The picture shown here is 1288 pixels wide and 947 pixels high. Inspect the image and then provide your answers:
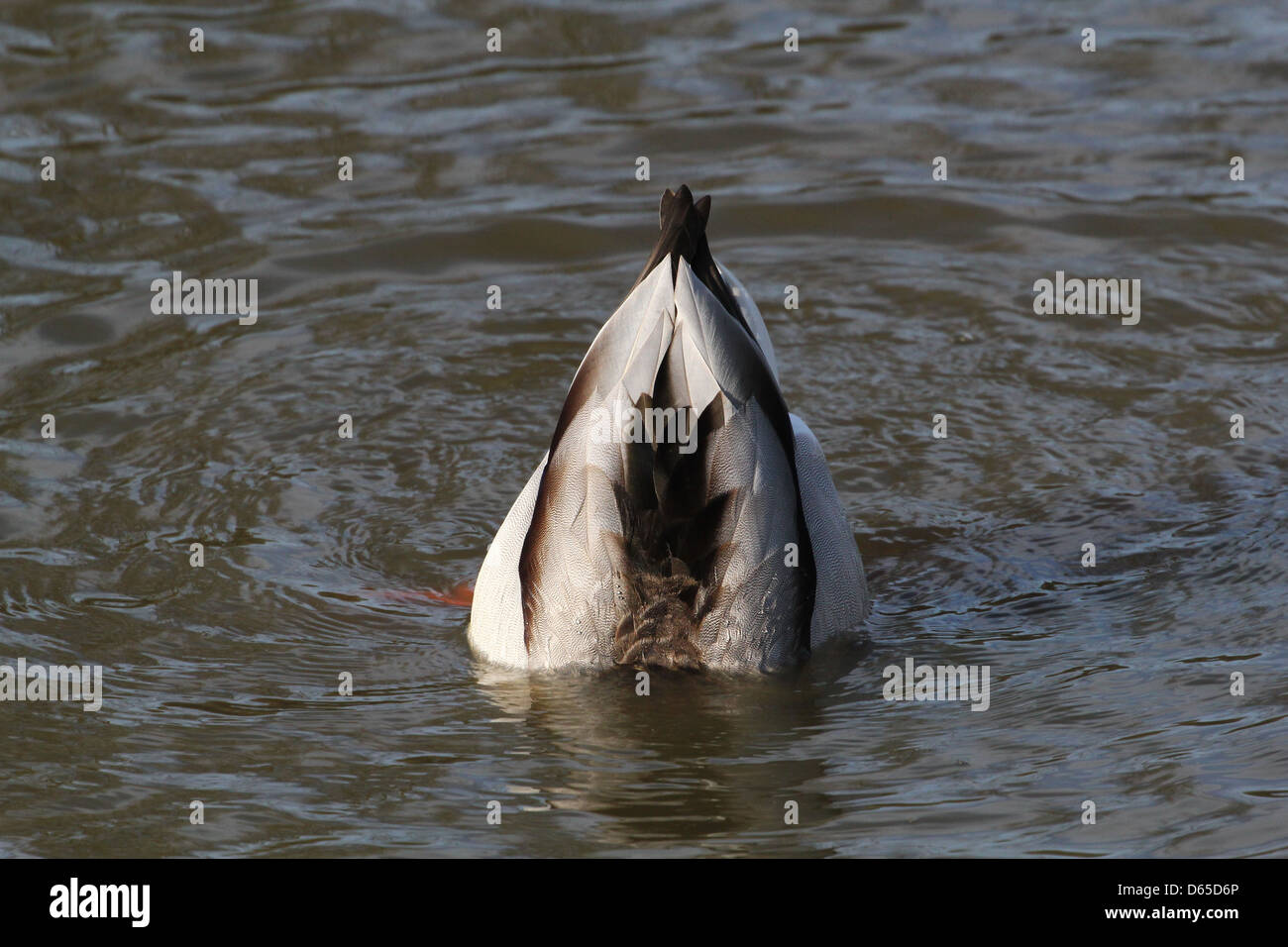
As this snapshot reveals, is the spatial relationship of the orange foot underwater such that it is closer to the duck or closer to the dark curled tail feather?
the duck


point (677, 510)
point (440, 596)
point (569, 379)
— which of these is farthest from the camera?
point (569, 379)

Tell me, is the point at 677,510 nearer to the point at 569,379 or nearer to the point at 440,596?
the point at 440,596

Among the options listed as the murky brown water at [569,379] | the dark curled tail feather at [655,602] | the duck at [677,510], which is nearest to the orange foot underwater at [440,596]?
the murky brown water at [569,379]

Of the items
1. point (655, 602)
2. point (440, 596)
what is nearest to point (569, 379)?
point (440, 596)

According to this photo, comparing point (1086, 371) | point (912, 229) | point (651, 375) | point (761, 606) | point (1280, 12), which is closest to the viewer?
point (651, 375)

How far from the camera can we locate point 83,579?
591 centimetres

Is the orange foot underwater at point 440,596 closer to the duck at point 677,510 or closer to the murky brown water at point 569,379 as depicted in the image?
the murky brown water at point 569,379

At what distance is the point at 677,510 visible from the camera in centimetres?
474

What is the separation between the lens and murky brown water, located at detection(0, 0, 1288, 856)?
4.56 m

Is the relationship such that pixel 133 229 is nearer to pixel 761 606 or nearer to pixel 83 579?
pixel 83 579

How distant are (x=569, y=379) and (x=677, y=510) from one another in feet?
9.73

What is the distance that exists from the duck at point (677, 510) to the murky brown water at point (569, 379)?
0.18 meters

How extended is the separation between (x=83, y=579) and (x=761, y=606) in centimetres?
250

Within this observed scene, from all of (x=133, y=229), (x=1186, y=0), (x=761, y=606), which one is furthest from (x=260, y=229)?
(x=1186, y=0)
